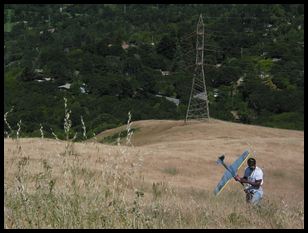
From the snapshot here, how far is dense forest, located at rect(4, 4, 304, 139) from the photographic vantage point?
63.3 metres

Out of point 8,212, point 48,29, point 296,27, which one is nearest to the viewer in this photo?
point 8,212

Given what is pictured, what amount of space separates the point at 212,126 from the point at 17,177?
2911cm

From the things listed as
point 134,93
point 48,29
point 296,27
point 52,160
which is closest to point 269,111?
point 134,93

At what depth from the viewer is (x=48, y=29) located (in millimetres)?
109812

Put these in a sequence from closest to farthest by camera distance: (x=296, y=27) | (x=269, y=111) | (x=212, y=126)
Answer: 1. (x=212, y=126)
2. (x=269, y=111)
3. (x=296, y=27)

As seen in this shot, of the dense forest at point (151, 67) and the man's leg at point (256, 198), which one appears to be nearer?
the man's leg at point (256, 198)

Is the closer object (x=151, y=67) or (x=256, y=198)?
(x=256, y=198)

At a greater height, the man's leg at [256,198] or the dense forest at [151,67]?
the man's leg at [256,198]

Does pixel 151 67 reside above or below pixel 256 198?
below

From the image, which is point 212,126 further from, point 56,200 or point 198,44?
point 56,200

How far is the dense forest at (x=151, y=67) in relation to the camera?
63281 mm

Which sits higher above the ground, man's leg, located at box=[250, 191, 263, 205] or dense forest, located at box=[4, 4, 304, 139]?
man's leg, located at box=[250, 191, 263, 205]

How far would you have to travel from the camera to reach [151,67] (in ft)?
275

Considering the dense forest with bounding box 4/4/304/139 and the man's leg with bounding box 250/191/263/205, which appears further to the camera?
the dense forest with bounding box 4/4/304/139
